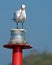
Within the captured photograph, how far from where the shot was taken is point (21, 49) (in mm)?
15820

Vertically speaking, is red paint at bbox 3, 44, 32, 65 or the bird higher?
the bird

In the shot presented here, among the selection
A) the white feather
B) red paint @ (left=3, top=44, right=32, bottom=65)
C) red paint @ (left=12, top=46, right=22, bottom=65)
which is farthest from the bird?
red paint @ (left=12, top=46, right=22, bottom=65)

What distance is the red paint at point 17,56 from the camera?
15508mm

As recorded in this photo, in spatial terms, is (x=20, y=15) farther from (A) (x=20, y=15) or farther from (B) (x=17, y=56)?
(B) (x=17, y=56)

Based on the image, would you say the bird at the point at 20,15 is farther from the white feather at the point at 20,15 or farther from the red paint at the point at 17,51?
the red paint at the point at 17,51

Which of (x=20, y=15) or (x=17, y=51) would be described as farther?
(x=17, y=51)

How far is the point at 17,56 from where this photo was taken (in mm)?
15609

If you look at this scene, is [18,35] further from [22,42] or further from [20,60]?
[20,60]

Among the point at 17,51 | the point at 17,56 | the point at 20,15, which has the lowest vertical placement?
the point at 17,56

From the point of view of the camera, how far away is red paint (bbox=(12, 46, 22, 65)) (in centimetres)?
1551

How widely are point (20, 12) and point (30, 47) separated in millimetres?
2001

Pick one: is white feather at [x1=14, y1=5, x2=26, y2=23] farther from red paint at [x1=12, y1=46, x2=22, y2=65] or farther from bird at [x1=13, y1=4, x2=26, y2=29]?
red paint at [x1=12, y1=46, x2=22, y2=65]

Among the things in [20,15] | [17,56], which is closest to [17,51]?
[17,56]

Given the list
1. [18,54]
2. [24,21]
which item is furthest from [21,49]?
[24,21]
